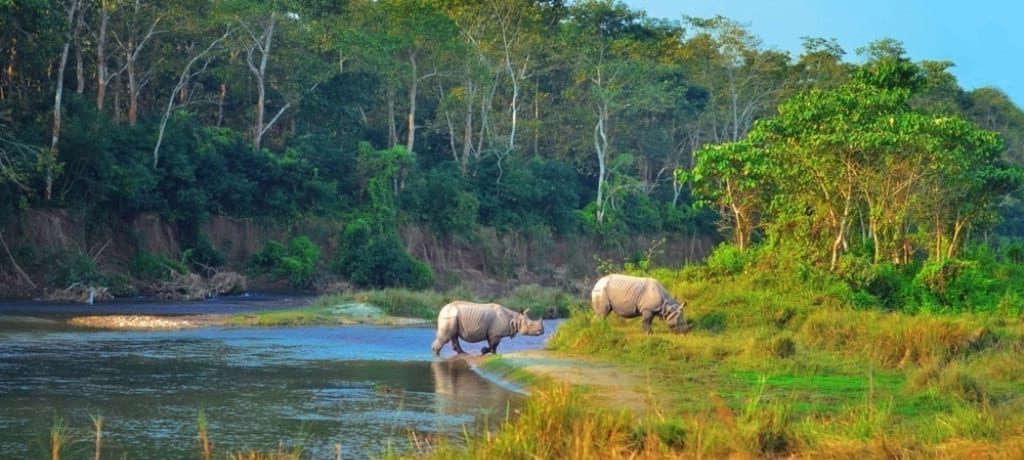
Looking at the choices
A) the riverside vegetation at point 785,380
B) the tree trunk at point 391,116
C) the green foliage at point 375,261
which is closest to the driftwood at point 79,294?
the green foliage at point 375,261

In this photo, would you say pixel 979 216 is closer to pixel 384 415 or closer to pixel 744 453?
pixel 384 415

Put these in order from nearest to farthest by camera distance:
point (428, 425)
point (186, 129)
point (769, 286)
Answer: point (428, 425) → point (769, 286) → point (186, 129)

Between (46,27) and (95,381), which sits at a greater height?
(46,27)

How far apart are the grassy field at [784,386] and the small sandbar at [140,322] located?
10160mm

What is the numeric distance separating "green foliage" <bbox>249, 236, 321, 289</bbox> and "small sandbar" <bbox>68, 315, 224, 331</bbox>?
15196mm

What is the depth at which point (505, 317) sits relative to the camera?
25188mm

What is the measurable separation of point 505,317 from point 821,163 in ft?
29.0

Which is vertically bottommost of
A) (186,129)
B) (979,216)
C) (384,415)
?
(384,415)

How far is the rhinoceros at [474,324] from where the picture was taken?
80.9ft

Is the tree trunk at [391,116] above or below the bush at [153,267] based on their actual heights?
above

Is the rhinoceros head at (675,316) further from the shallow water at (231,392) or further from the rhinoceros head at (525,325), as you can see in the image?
the shallow water at (231,392)

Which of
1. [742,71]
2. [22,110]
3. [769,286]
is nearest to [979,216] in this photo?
[769,286]

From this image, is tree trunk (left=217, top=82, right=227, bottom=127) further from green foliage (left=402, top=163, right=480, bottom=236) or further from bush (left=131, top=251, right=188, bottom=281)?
bush (left=131, top=251, right=188, bottom=281)

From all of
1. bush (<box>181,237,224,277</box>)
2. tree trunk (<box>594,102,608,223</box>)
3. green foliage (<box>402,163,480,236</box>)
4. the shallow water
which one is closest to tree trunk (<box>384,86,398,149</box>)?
green foliage (<box>402,163,480,236</box>)
